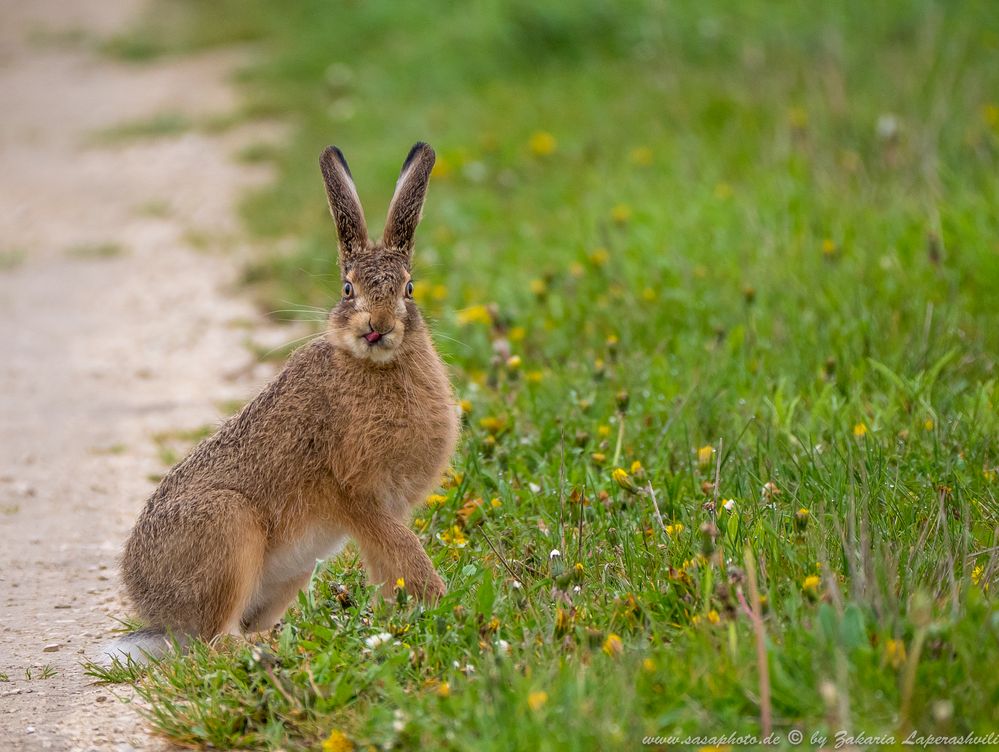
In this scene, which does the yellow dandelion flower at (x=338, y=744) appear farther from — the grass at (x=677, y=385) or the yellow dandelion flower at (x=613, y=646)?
the yellow dandelion flower at (x=613, y=646)

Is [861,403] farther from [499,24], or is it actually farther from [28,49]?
[28,49]

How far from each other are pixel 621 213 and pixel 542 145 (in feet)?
5.61

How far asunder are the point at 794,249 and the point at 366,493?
10.4 feet

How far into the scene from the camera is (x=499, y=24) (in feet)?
36.8

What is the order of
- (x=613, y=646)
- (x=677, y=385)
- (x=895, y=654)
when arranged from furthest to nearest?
(x=677, y=385) → (x=613, y=646) → (x=895, y=654)

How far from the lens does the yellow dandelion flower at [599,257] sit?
6.70 metres

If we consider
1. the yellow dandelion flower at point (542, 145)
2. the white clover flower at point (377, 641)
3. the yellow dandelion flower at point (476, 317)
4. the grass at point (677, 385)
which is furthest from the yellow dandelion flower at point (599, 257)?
the white clover flower at point (377, 641)

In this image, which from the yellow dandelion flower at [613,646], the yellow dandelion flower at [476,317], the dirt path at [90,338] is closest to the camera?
the yellow dandelion flower at [613,646]

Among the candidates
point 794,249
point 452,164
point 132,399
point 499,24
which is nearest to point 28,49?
point 499,24

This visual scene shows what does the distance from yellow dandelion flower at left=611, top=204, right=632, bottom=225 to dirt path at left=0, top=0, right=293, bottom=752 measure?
2.09m

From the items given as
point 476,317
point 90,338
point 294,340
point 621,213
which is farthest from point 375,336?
point 90,338

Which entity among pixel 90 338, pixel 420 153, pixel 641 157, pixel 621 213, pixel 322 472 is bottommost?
pixel 90 338

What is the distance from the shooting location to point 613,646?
344 cm

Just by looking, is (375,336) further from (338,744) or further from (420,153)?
(338,744)
